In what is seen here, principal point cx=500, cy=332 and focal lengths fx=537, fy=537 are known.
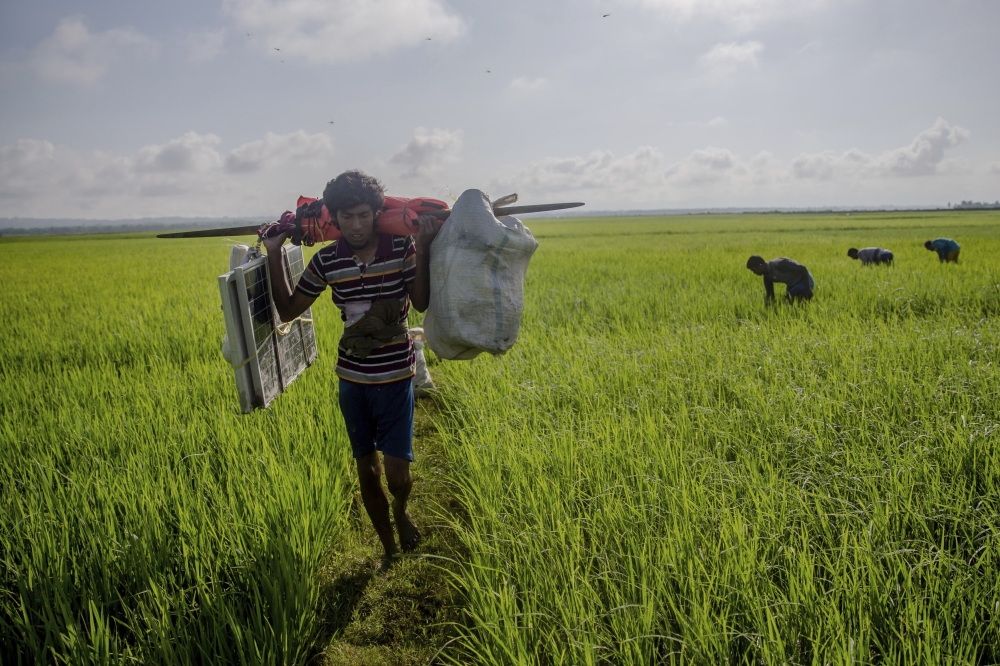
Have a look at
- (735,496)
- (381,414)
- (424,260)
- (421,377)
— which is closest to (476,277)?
(424,260)

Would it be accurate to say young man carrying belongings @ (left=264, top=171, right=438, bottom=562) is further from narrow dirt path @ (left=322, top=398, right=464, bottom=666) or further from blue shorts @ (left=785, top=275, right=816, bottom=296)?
blue shorts @ (left=785, top=275, right=816, bottom=296)

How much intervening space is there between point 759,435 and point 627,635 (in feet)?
5.00

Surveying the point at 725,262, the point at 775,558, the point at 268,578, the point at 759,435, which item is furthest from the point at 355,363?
the point at 725,262

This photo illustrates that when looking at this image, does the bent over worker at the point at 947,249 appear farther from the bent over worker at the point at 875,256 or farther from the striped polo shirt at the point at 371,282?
the striped polo shirt at the point at 371,282

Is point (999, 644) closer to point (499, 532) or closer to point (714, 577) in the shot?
point (714, 577)

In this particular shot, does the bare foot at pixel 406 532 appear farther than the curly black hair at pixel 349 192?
Yes


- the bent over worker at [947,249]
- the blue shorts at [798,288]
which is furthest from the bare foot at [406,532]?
the bent over worker at [947,249]

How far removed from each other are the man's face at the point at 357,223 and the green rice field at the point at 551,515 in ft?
3.44

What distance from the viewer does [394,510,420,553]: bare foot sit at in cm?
231

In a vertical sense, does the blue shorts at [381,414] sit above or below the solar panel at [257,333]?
below

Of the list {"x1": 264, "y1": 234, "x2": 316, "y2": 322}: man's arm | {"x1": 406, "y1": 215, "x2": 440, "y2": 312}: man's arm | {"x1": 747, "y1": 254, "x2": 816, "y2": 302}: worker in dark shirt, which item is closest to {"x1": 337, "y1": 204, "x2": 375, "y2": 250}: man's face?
{"x1": 406, "y1": 215, "x2": 440, "y2": 312}: man's arm

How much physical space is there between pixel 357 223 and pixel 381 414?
0.75 metres

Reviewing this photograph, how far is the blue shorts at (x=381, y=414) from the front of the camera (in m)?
2.13

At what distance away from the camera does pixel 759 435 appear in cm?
256
